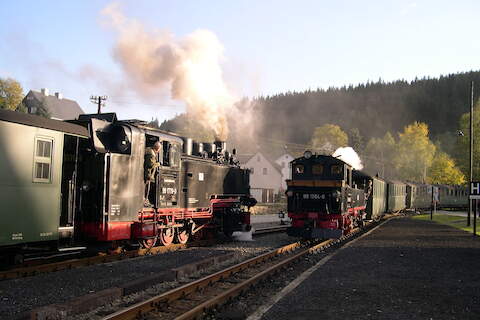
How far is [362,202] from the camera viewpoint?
2384cm

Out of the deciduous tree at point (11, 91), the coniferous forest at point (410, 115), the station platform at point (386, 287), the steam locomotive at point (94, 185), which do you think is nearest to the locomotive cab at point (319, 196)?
the station platform at point (386, 287)

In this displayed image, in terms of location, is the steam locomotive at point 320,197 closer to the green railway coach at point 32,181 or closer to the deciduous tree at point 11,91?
the green railway coach at point 32,181

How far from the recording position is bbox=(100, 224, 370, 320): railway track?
6.96 metres

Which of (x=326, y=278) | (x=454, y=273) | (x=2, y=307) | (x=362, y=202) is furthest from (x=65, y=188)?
(x=362, y=202)

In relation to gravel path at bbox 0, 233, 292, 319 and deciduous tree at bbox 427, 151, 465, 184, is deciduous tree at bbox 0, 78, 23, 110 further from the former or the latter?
deciduous tree at bbox 427, 151, 465, 184

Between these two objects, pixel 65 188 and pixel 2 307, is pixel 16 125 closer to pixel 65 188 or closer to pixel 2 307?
pixel 65 188

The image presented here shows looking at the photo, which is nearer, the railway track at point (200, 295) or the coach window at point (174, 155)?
the railway track at point (200, 295)

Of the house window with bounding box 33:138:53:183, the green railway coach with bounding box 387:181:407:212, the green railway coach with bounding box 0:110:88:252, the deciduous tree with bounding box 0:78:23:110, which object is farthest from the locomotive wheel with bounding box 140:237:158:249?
the deciduous tree with bounding box 0:78:23:110

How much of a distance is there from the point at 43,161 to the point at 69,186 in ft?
4.35

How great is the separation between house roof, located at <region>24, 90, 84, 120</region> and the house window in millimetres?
59585

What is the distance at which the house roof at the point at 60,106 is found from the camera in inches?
2613

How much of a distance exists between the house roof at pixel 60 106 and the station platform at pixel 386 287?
196 feet

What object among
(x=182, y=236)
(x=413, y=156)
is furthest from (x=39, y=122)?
(x=413, y=156)

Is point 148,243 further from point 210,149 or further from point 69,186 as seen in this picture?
point 210,149
